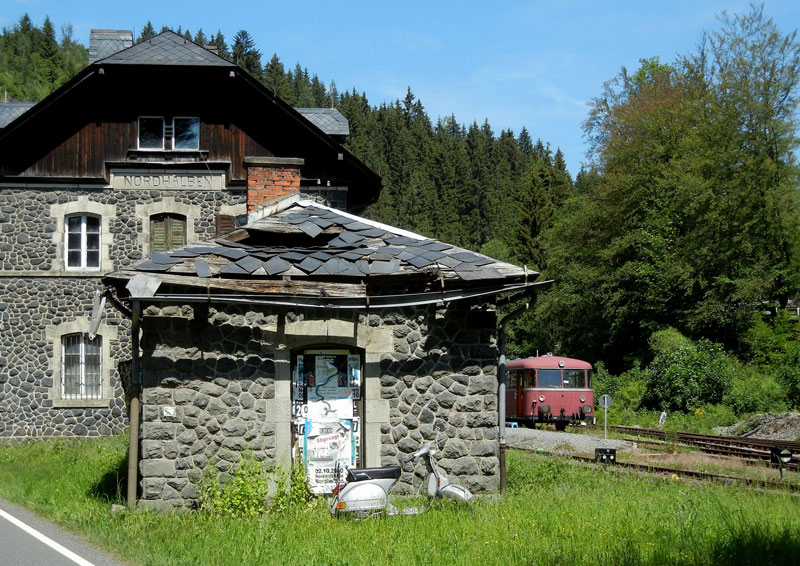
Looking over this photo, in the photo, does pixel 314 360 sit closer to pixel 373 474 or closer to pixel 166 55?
pixel 373 474

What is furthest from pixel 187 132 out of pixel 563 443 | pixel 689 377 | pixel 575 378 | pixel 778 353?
pixel 778 353

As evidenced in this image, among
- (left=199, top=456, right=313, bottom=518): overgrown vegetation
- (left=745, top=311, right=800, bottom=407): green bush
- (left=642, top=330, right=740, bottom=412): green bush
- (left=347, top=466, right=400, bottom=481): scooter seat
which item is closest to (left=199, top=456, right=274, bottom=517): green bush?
(left=199, top=456, right=313, bottom=518): overgrown vegetation

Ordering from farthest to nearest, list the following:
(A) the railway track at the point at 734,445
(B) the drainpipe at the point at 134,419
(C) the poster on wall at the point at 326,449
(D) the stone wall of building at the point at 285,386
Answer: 1. (A) the railway track at the point at 734,445
2. (C) the poster on wall at the point at 326,449
3. (D) the stone wall of building at the point at 285,386
4. (B) the drainpipe at the point at 134,419

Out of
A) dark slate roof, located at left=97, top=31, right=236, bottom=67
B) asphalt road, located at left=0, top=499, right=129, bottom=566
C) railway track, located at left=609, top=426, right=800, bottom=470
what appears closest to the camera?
asphalt road, located at left=0, top=499, right=129, bottom=566

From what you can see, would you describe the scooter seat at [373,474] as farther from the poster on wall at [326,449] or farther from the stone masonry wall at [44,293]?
the stone masonry wall at [44,293]

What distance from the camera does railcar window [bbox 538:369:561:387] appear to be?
28.9 m

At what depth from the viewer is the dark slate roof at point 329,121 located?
2486 centimetres

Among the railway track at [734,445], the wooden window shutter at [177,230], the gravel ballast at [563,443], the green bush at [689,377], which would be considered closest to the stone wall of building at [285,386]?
the railway track at [734,445]

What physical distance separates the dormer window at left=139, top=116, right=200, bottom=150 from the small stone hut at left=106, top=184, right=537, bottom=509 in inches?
462

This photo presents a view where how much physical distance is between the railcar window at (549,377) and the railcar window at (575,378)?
0.28 m

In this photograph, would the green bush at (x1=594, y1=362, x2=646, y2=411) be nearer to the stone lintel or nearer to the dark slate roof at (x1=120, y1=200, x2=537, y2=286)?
the stone lintel

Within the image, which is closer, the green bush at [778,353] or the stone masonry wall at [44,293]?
the stone masonry wall at [44,293]

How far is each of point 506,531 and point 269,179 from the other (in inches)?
305

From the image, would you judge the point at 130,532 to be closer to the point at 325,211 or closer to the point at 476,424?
the point at 476,424
